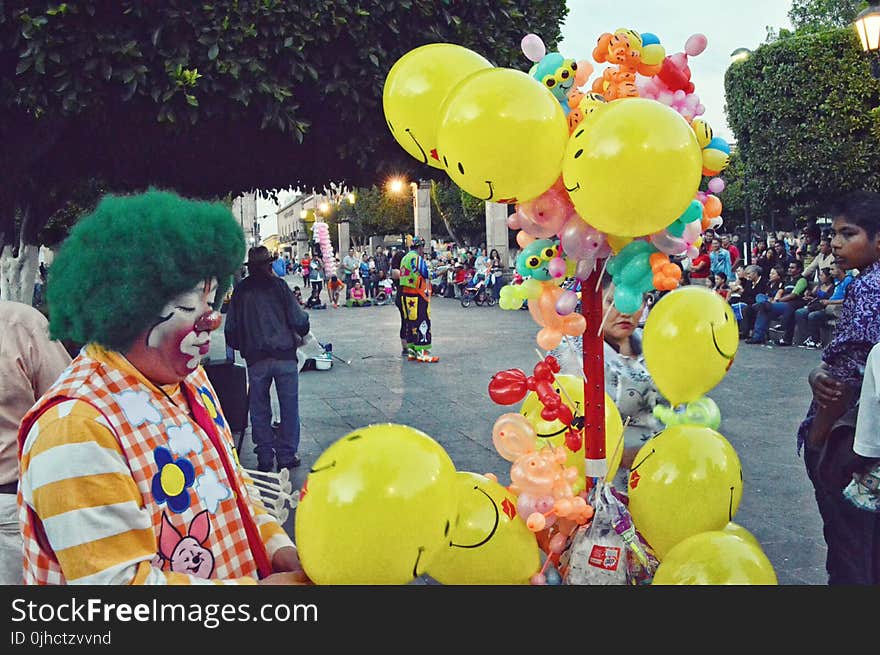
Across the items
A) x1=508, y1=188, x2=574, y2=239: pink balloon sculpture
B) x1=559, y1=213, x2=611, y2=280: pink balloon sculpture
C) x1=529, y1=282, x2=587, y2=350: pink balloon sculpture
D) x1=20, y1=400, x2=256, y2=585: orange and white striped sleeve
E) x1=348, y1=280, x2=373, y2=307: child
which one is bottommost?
x1=348, y1=280, x2=373, y2=307: child

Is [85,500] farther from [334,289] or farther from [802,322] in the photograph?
[334,289]

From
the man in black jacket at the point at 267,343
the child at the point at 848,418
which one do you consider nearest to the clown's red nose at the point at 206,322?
the child at the point at 848,418

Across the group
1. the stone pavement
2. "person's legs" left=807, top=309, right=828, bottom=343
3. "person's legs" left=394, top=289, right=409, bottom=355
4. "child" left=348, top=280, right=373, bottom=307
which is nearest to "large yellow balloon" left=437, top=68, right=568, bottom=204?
the stone pavement

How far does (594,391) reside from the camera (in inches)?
88.7

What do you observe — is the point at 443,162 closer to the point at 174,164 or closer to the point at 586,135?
the point at 586,135

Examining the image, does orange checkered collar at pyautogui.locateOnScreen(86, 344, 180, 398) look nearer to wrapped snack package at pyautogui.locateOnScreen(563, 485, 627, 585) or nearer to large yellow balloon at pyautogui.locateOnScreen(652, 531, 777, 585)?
wrapped snack package at pyautogui.locateOnScreen(563, 485, 627, 585)

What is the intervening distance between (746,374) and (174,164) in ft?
24.7

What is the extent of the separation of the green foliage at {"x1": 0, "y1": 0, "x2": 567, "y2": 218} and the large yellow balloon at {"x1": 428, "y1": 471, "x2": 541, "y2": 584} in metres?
2.89

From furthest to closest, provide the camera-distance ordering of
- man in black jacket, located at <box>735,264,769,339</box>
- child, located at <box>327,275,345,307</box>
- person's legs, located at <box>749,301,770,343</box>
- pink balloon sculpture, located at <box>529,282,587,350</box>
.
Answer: child, located at <box>327,275,345,307</box> → man in black jacket, located at <box>735,264,769,339</box> → person's legs, located at <box>749,301,770,343</box> → pink balloon sculpture, located at <box>529,282,587,350</box>

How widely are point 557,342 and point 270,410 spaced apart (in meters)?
4.20

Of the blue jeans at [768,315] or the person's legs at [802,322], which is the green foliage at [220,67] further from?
the blue jeans at [768,315]

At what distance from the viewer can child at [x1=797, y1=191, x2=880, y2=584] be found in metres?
2.94

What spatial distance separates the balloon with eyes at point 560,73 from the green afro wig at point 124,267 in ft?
3.48

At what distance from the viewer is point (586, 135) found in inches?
76.1
